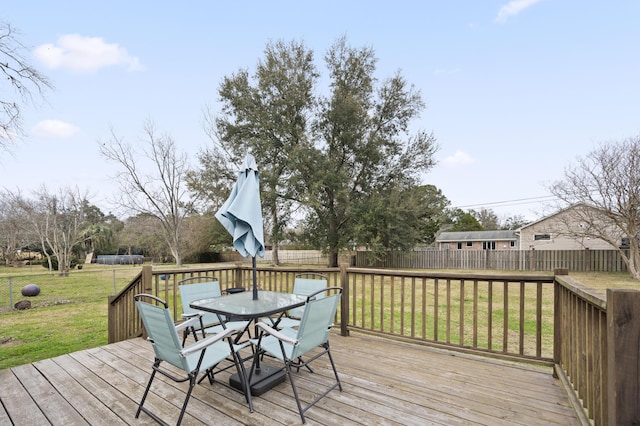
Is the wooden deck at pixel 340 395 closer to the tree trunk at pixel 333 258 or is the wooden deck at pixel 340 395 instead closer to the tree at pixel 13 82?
the tree at pixel 13 82

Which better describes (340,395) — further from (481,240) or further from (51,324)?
(481,240)

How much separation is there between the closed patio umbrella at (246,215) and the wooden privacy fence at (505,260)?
12.7 meters

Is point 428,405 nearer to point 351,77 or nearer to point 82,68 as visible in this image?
point 82,68

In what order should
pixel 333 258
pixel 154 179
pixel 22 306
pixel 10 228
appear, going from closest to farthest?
pixel 22 306 < pixel 333 258 < pixel 154 179 < pixel 10 228

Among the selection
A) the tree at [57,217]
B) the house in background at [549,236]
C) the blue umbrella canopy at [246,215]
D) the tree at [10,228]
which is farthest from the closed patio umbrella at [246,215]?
the tree at [10,228]

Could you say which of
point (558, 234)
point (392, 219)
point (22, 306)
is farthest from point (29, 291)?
point (558, 234)

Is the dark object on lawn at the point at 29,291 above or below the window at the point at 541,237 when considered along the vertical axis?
below

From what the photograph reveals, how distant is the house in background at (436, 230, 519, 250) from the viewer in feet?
85.6

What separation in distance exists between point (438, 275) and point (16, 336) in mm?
7572

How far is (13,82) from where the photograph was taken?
13.6 feet

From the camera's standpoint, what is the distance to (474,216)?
3769 centimetres

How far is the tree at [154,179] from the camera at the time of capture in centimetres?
1559

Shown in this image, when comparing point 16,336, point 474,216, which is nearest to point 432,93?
point 16,336

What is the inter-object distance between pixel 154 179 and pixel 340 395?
17153mm
